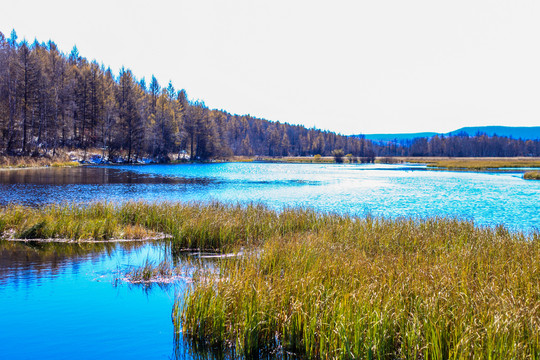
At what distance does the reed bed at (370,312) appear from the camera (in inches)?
199

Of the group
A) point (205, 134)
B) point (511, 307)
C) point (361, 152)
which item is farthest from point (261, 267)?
point (361, 152)

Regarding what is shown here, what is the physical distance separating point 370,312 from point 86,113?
8199 cm

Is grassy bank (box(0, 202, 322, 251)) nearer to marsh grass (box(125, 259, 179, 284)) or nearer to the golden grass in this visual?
marsh grass (box(125, 259, 179, 284))

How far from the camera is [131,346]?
21.9ft

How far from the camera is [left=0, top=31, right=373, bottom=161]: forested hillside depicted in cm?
5905

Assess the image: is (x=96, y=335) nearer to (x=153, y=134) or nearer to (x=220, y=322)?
(x=220, y=322)

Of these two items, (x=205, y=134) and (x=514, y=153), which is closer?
(x=205, y=134)

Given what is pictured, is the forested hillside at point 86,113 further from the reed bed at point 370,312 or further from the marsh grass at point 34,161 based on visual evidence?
the reed bed at point 370,312

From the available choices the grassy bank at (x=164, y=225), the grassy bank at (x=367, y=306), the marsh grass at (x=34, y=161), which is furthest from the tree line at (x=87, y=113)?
the grassy bank at (x=367, y=306)

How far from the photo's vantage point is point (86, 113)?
252 ft

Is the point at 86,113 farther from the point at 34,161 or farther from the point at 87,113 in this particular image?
the point at 34,161

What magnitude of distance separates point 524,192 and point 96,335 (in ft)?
122

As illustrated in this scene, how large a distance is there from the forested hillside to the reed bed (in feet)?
198

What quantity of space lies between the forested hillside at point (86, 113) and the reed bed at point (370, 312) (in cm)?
6046
